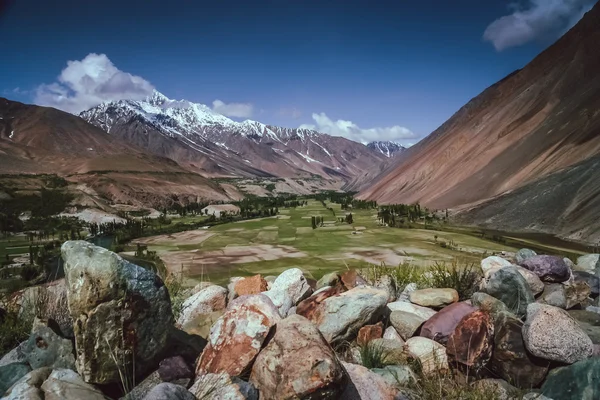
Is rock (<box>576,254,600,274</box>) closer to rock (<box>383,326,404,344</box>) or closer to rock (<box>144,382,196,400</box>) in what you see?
rock (<box>383,326,404,344</box>)

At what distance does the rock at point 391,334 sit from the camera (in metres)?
7.35

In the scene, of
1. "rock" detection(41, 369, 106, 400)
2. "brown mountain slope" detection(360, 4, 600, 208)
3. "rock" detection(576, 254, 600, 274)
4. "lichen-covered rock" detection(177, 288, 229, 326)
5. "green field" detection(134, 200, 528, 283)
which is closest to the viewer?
"rock" detection(41, 369, 106, 400)

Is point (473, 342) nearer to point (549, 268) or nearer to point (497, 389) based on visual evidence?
point (497, 389)

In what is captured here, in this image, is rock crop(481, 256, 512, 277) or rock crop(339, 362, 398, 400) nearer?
rock crop(339, 362, 398, 400)

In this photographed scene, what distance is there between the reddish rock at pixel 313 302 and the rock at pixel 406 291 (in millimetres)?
1708

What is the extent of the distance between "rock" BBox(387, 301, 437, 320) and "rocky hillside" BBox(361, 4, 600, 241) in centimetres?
6680

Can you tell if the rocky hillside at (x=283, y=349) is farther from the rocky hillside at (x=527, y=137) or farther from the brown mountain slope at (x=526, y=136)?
the brown mountain slope at (x=526, y=136)

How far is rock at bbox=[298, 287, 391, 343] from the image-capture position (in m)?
7.09

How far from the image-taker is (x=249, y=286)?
30.9 feet

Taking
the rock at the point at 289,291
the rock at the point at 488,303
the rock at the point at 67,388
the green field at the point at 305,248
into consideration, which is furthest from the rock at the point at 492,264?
the green field at the point at 305,248

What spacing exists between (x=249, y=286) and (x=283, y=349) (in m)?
4.01

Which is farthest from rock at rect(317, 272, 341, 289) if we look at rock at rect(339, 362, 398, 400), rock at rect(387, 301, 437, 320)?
rock at rect(339, 362, 398, 400)

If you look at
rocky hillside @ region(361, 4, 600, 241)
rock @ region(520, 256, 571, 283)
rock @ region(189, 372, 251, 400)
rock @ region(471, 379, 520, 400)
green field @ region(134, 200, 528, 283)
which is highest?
rocky hillside @ region(361, 4, 600, 241)

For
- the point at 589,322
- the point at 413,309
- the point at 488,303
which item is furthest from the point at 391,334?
the point at 589,322
